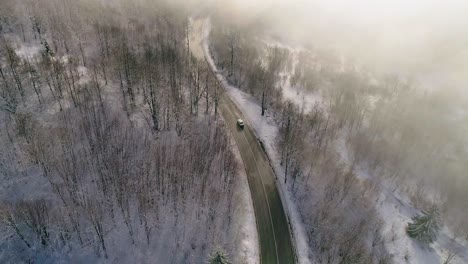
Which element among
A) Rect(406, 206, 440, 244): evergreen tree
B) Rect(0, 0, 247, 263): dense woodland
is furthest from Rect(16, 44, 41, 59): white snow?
Rect(406, 206, 440, 244): evergreen tree

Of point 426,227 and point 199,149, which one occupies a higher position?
point 199,149

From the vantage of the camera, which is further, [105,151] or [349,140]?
[349,140]

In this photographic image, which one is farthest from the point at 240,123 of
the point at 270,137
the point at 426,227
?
the point at 426,227

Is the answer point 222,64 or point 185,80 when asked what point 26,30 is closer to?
point 185,80

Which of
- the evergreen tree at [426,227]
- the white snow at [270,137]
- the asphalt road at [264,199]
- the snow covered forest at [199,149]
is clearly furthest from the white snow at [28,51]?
the evergreen tree at [426,227]

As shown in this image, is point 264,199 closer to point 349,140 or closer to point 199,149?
point 199,149

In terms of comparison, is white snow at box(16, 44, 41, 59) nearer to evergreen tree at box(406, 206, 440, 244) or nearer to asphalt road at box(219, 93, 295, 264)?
asphalt road at box(219, 93, 295, 264)
